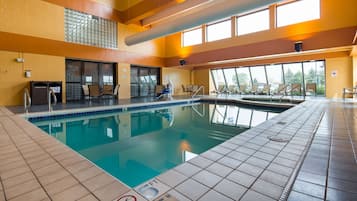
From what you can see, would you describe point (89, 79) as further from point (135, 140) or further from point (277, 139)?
point (277, 139)

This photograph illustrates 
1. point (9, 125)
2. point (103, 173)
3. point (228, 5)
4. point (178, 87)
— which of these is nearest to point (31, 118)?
point (9, 125)

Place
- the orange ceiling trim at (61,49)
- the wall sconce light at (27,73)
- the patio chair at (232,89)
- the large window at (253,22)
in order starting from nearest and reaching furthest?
the orange ceiling trim at (61,49)
the wall sconce light at (27,73)
the large window at (253,22)
the patio chair at (232,89)

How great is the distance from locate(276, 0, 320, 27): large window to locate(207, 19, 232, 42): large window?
2331 millimetres

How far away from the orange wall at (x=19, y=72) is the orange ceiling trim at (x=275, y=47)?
22.2ft

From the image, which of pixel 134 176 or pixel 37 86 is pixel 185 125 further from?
pixel 37 86

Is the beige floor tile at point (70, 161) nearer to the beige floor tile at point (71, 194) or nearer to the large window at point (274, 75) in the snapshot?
the beige floor tile at point (71, 194)

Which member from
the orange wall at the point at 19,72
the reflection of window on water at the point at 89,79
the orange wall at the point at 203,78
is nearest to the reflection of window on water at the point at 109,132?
the orange wall at the point at 19,72

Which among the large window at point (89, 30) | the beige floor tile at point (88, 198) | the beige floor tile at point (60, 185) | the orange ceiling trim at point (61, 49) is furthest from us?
the large window at point (89, 30)

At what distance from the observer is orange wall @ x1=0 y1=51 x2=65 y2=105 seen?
21.4ft

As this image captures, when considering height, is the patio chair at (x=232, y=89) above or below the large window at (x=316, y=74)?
below

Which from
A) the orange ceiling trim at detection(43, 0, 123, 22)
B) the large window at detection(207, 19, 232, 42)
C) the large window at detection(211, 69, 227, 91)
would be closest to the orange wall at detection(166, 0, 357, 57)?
the large window at detection(207, 19, 232, 42)

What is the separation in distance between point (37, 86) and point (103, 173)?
23.0ft

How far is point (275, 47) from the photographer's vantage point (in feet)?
26.2

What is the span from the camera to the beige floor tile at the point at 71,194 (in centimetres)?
128
